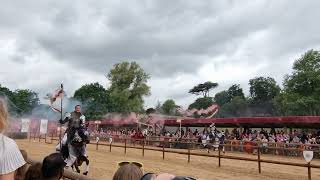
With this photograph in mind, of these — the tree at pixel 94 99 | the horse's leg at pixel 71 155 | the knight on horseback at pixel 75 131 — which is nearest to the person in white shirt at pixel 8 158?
the knight on horseback at pixel 75 131

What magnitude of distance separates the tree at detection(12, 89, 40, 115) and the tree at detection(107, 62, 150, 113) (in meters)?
16.5

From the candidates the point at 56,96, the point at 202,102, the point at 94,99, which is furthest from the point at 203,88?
the point at 56,96

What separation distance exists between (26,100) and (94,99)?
523 inches

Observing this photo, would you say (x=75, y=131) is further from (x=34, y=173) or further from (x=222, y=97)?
(x=222, y=97)

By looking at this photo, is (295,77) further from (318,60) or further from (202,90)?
(202,90)

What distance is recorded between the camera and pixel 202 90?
13038 cm

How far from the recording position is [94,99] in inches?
3275

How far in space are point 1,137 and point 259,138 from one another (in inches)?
915

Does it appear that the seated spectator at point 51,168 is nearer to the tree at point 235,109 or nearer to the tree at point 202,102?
the tree at point 235,109

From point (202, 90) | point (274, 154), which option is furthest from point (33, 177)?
point (202, 90)

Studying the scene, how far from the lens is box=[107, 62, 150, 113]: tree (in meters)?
70.1

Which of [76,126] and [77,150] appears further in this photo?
[77,150]

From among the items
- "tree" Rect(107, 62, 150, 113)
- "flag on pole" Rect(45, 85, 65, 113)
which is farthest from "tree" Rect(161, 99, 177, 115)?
"flag on pole" Rect(45, 85, 65, 113)

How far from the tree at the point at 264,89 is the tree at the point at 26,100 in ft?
198
